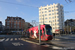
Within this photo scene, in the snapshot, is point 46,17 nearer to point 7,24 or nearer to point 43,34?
point 7,24

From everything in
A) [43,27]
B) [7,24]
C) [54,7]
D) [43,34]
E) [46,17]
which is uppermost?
[54,7]

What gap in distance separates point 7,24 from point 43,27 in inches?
2532

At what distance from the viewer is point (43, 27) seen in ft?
63.7

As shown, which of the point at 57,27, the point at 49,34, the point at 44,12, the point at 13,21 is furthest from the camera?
the point at 13,21

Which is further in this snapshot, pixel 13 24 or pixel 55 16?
pixel 13 24

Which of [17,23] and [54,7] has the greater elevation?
[54,7]

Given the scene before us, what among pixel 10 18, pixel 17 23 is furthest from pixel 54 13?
pixel 10 18

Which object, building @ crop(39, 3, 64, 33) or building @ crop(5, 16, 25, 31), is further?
building @ crop(5, 16, 25, 31)

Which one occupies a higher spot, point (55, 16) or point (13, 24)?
point (55, 16)

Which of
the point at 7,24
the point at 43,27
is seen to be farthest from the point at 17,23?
the point at 43,27

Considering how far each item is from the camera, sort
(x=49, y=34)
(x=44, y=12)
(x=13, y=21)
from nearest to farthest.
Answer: (x=49, y=34)
(x=44, y=12)
(x=13, y=21)

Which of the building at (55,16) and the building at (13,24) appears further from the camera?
the building at (13,24)

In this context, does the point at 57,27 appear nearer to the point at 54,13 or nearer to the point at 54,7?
the point at 54,13

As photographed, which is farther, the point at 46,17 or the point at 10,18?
the point at 10,18
